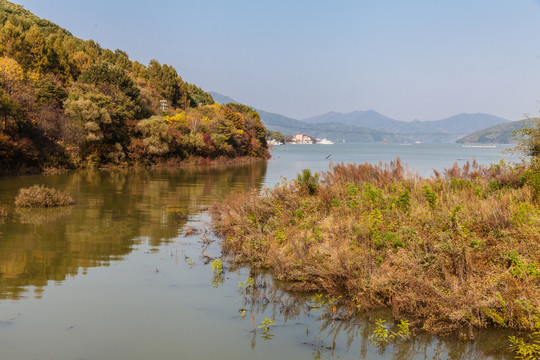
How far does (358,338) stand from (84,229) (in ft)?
43.2

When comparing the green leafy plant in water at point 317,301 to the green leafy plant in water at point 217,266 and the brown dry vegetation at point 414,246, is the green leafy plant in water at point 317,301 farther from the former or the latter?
the green leafy plant in water at point 217,266

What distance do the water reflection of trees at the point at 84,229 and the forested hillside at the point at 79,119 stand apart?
46.1 ft

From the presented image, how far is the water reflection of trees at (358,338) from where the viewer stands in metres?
7.71

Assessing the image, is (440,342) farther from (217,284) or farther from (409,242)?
(217,284)

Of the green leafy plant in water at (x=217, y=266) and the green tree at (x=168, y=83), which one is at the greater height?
the green tree at (x=168, y=83)

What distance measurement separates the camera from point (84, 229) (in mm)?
17656

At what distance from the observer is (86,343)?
26.2ft

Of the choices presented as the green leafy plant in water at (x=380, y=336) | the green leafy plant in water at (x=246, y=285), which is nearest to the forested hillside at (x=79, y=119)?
the green leafy plant in water at (x=246, y=285)

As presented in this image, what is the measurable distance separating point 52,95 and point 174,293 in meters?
50.2

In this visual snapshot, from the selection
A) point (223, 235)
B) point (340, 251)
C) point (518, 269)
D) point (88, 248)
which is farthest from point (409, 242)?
point (88, 248)

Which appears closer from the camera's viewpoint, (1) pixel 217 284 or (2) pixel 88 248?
(1) pixel 217 284

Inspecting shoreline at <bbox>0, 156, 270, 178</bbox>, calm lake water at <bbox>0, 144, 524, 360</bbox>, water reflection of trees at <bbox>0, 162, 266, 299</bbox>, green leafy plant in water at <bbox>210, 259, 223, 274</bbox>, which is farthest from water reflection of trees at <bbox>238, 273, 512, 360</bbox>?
shoreline at <bbox>0, 156, 270, 178</bbox>

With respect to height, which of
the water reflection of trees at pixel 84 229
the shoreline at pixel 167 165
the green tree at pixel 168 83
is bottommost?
the water reflection of trees at pixel 84 229

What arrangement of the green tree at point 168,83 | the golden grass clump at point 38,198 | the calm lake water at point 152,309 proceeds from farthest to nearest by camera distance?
the green tree at point 168,83 < the golden grass clump at point 38,198 < the calm lake water at point 152,309
